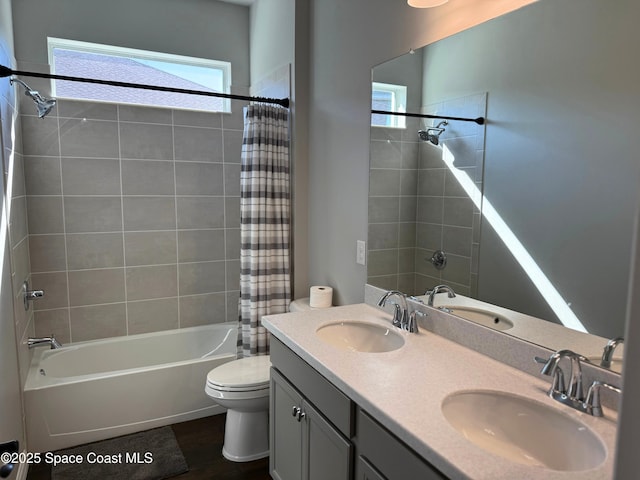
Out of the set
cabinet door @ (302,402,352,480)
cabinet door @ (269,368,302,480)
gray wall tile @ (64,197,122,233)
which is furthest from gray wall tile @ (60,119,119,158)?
cabinet door @ (302,402,352,480)

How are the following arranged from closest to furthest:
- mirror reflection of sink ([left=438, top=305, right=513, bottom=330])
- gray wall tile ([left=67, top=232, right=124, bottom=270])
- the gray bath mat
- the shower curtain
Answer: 1. mirror reflection of sink ([left=438, top=305, right=513, bottom=330])
2. the gray bath mat
3. the shower curtain
4. gray wall tile ([left=67, top=232, right=124, bottom=270])

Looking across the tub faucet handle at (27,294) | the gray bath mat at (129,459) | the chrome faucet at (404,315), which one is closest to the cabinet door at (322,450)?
the chrome faucet at (404,315)

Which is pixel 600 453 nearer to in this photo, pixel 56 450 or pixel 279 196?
pixel 279 196

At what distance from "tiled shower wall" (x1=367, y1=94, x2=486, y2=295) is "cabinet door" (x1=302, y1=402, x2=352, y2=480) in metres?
0.74

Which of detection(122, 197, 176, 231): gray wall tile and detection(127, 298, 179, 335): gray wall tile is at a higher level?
detection(122, 197, 176, 231): gray wall tile

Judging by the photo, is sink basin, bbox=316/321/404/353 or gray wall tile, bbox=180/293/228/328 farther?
gray wall tile, bbox=180/293/228/328

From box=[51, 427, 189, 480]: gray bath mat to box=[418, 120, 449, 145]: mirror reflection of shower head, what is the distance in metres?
2.12

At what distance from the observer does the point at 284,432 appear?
1966 mm

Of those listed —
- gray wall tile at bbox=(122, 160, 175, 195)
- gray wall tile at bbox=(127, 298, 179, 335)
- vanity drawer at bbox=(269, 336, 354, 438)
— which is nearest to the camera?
vanity drawer at bbox=(269, 336, 354, 438)

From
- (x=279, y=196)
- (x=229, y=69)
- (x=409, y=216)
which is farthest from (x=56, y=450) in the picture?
(x=229, y=69)

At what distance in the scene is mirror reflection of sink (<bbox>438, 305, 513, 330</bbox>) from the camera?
5.15ft

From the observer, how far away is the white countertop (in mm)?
974

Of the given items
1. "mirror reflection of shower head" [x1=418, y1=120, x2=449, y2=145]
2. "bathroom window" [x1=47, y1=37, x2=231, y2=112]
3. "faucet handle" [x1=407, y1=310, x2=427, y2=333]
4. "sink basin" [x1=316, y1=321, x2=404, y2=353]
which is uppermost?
"bathroom window" [x1=47, y1=37, x2=231, y2=112]

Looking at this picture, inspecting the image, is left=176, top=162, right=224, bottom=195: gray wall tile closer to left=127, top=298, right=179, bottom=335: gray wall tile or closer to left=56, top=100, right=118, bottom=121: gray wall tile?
left=56, top=100, right=118, bottom=121: gray wall tile
